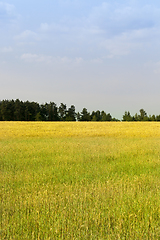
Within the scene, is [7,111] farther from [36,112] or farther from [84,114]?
[84,114]

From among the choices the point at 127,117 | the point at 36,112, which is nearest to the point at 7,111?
the point at 36,112

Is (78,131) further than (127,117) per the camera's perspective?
No

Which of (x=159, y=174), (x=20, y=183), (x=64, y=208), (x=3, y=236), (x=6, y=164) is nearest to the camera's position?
(x=3, y=236)

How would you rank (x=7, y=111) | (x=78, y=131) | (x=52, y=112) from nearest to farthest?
(x=78, y=131), (x=7, y=111), (x=52, y=112)

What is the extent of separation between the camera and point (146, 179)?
656 centimetres

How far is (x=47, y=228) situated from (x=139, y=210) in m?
1.81

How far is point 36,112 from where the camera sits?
8162 cm

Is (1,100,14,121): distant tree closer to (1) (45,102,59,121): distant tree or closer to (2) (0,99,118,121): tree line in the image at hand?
(2) (0,99,118,121): tree line

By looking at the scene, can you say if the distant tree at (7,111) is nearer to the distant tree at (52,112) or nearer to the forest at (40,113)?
the forest at (40,113)

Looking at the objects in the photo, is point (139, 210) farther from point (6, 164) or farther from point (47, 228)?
point (6, 164)

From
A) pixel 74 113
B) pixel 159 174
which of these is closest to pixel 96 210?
pixel 159 174

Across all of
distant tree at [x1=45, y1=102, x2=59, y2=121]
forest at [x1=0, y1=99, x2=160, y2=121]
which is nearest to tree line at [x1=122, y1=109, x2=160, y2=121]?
forest at [x1=0, y1=99, x2=160, y2=121]

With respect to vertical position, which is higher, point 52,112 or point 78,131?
point 52,112

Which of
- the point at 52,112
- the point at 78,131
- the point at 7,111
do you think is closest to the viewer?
the point at 78,131
